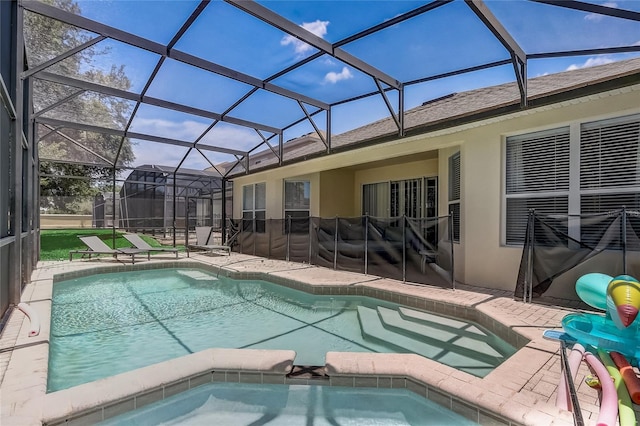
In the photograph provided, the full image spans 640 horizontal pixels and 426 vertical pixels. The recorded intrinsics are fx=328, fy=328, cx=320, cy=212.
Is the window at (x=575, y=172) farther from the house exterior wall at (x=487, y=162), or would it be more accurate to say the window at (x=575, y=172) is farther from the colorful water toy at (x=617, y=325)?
the colorful water toy at (x=617, y=325)

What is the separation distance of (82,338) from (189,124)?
6823 millimetres

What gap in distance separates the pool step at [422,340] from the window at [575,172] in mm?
2562

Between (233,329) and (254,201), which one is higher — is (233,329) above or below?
below

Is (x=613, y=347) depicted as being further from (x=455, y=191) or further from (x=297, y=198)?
(x=297, y=198)

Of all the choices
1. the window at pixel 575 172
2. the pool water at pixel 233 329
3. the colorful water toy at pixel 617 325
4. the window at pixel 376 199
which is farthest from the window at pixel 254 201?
the colorful water toy at pixel 617 325

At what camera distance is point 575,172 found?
5.46 metres

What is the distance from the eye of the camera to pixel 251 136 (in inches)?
424

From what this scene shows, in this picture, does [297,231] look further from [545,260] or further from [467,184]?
[545,260]

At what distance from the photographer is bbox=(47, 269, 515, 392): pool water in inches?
155

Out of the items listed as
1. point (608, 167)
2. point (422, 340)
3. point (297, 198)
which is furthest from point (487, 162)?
point (297, 198)

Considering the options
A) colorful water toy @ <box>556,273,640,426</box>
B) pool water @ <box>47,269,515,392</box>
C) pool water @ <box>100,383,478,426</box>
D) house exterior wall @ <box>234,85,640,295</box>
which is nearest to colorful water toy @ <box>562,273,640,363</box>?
colorful water toy @ <box>556,273,640,426</box>

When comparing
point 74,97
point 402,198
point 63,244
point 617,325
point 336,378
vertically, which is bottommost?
point 336,378

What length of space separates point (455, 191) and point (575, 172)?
2.53m

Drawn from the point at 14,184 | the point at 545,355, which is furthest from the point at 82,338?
the point at 545,355
